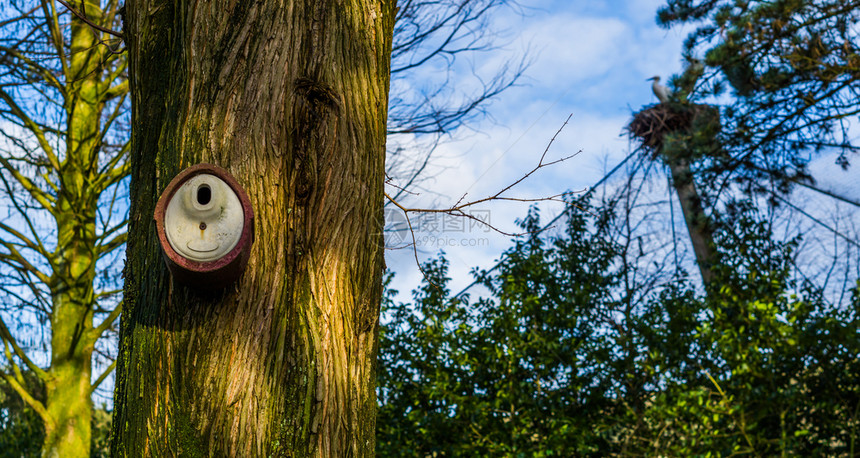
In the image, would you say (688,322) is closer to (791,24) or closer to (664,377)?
(664,377)

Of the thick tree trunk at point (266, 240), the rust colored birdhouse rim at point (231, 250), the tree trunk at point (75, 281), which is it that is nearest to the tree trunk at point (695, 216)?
the tree trunk at point (75, 281)

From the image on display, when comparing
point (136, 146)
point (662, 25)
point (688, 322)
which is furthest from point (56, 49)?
point (688, 322)

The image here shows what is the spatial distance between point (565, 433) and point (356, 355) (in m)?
3.67

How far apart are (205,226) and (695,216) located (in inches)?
246

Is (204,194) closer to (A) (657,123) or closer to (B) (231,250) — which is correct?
(B) (231,250)

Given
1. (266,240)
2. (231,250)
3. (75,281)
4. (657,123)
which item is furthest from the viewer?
(657,123)

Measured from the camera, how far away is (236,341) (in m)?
1.50

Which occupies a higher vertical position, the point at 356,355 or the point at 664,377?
the point at 664,377

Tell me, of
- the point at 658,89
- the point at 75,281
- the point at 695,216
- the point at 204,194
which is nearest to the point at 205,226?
the point at 204,194

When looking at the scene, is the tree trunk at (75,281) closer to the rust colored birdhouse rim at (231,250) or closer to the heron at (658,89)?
the rust colored birdhouse rim at (231,250)

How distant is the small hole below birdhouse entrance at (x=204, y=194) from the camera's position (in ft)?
4.89

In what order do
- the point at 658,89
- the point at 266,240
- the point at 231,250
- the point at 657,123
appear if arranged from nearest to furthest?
1. the point at 231,250
2. the point at 266,240
3. the point at 657,123
4. the point at 658,89

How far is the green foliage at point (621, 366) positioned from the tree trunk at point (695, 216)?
37 cm

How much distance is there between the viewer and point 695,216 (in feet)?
22.5
